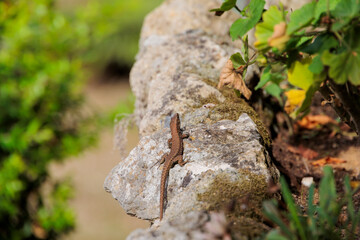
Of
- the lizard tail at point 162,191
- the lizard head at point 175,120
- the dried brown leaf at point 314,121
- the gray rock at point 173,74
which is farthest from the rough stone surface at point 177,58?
the dried brown leaf at point 314,121

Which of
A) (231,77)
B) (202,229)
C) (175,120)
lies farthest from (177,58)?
(202,229)

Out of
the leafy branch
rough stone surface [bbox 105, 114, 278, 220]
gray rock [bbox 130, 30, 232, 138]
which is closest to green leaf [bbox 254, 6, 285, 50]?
the leafy branch

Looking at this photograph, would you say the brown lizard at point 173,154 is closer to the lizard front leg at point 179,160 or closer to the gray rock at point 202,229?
the lizard front leg at point 179,160

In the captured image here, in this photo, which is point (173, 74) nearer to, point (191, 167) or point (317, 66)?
point (191, 167)

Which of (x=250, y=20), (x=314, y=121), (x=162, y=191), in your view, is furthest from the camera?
(x=314, y=121)

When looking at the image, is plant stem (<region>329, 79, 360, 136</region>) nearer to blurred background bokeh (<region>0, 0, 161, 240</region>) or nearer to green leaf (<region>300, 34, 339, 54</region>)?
green leaf (<region>300, 34, 339, 54</region>)

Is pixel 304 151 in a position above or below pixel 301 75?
below

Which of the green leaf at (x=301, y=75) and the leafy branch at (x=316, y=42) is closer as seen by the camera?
the leafy branch at (x=316, y=42)
